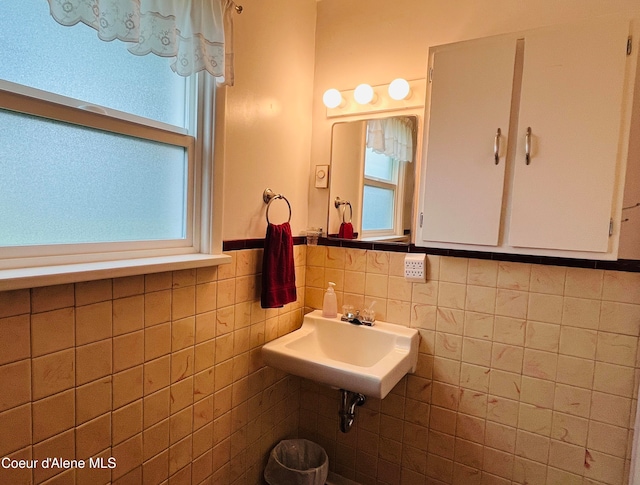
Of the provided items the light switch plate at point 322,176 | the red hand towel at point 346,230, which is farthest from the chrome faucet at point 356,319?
the light switch plate at point 322,176

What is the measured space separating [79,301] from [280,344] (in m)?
0.84

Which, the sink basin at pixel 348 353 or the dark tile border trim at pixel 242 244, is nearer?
the sink basin at pixel 348 353

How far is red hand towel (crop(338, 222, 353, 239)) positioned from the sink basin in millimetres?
436

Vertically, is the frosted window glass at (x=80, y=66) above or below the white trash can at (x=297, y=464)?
above

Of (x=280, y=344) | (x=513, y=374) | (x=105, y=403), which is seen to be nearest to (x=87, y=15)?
(x=105, y=403)

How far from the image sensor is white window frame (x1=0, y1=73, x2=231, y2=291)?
2.96 feet

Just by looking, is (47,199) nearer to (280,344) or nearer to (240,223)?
(240,223)

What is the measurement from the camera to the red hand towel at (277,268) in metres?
1.56

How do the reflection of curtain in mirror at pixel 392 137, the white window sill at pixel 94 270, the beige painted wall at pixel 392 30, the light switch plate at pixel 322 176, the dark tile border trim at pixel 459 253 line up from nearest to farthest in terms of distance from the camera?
the white window sill at pixel 94 270 < the dark tile border trim at pixel 459 253 < the beige painted wall at pixel 392 30 < the reflection of curtain in mirror at pixel 392 137 < the light switch plate at pixel 322 176

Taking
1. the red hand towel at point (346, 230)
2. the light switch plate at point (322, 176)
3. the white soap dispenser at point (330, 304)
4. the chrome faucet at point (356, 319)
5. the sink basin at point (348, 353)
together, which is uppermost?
the light switch plate at point (322, 176)

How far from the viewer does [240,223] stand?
4.95 feet

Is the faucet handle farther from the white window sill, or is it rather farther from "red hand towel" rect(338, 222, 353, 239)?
the white window sill

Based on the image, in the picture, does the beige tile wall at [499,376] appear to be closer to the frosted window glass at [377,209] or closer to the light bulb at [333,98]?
the frosted window glass at [377,209]

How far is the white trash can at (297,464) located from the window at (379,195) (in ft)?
3.82
